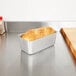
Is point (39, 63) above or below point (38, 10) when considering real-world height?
below

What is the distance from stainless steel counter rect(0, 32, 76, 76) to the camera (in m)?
0.60

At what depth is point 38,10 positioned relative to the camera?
3.62 feet

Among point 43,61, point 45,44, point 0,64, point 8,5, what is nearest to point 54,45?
point 45,44

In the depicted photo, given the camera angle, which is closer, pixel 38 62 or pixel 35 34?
pixel 38 62

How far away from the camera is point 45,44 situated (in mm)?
790

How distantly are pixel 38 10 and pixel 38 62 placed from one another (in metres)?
0.50

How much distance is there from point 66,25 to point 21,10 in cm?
30

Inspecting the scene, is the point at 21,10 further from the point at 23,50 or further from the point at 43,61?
the point at 43,61

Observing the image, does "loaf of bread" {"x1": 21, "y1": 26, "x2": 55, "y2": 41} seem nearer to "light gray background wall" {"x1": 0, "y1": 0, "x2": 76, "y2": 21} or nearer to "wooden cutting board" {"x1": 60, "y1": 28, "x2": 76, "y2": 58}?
"wooden cutting board" {"x1": 60, "y1": 28, "x2": 76, "y2": 58}

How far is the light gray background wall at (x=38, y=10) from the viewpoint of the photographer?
1.09 m

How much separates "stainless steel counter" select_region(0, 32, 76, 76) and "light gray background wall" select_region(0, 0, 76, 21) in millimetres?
274

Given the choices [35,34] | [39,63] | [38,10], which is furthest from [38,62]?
[38,10]

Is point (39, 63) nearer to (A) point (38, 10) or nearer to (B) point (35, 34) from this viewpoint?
(B) point (35, 34)

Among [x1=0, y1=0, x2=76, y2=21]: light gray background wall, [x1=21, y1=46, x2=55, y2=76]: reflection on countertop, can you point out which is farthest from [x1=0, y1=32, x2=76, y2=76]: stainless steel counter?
[x1=0, y1=0, x2=76, y2=21]: light gray background wall
